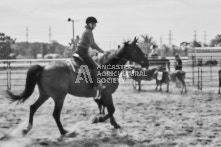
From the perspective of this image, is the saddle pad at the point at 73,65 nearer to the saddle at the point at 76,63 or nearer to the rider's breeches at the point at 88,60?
the saddle at the point at 76,63


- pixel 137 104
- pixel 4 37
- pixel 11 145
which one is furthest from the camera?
pixel 4 37

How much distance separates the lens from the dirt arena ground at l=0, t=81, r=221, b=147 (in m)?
5.49

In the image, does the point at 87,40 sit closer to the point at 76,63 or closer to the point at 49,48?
the point at 76,63

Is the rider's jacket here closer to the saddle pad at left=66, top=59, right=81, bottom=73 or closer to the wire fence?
the saddle pad at left=66, top=59, right=81, bottom=73

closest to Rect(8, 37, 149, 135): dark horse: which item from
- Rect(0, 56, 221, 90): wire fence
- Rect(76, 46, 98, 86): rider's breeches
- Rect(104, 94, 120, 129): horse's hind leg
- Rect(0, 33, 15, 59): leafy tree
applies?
Rect(104, 94, 120, 129): horse's hind leg

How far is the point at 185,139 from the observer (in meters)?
5.62

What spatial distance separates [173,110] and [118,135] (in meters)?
3.32

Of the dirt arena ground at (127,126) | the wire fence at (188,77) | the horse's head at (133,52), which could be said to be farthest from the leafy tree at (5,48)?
the horse's head at (133,52)

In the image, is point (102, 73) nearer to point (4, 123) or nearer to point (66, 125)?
point (66, 125)

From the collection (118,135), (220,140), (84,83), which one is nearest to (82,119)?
(84,83)

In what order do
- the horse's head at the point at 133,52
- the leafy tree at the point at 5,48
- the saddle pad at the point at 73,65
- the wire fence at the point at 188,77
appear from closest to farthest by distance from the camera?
the saddle pad at the point at 73,65 < the horse's head at the point at 133,52 < the wire fence at the point at 188,77 < the leafy tree at the point at 5,48

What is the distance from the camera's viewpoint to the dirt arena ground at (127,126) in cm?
549

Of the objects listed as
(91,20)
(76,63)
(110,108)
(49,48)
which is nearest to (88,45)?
(76,63)

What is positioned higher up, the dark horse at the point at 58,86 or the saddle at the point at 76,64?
the saddle at the point at 76,64
